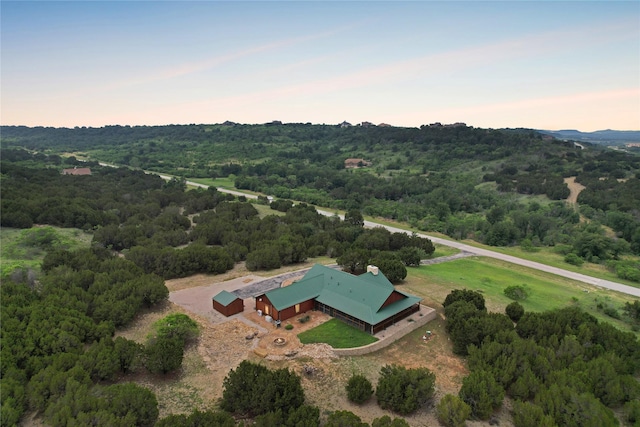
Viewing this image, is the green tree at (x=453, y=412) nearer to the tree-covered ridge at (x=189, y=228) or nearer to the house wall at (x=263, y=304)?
the house wall at (x=263, y=304)

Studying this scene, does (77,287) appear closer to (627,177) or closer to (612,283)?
(612,283)

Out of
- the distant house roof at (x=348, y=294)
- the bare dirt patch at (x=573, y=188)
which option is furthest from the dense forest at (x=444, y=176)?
the distant house roof at (x=348, y=294)

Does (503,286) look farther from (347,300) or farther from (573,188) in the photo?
(573,188)

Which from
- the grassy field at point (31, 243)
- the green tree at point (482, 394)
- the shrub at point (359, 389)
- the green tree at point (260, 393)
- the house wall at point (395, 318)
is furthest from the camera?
the grassy field at point (31, 243)

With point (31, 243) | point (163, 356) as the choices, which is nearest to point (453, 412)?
point (163, 356)

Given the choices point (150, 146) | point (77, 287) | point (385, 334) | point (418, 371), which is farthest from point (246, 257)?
point (150, 146)

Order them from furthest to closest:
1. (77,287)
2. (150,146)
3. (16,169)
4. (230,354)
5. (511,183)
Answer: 1. (150,146)
2. (511,183)
3. (16,169)
4. (77,287)
5. (230,354)
